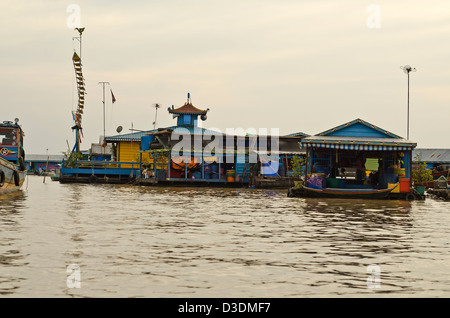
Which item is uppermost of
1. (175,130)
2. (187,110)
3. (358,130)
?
(187,110)

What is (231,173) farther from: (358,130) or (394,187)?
(394,187)

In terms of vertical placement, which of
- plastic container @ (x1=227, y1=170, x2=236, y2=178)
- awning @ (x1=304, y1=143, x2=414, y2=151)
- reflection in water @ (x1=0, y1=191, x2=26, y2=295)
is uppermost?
awning @ (x1=304, y1=143, x2=414, y2=151)

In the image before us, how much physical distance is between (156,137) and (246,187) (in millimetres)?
10656

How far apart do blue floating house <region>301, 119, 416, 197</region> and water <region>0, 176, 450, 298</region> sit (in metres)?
12.2

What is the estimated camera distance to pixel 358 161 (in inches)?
1331

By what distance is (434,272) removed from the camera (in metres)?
9.77

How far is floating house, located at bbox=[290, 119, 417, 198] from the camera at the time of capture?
3108cm

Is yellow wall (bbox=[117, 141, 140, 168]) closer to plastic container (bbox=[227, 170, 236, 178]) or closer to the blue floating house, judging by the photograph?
plastic container (bbox=[227, 170, 236, 178])

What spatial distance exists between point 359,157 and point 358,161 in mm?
463

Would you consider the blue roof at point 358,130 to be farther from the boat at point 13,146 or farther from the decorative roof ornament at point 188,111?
the decorative roof ornament at point 188,111

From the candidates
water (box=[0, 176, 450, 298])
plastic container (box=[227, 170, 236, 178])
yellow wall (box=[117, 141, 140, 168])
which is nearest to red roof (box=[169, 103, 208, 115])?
yellow wall (box=[117, 141, 140, 168])

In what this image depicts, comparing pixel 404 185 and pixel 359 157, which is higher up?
pixel 359 157

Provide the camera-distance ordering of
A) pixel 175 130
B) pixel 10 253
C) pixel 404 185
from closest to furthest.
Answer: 1. pixel 10 253
2. pixel 404 185
3. pixel 175 130

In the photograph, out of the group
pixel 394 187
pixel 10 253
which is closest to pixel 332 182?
pixel 394 187
